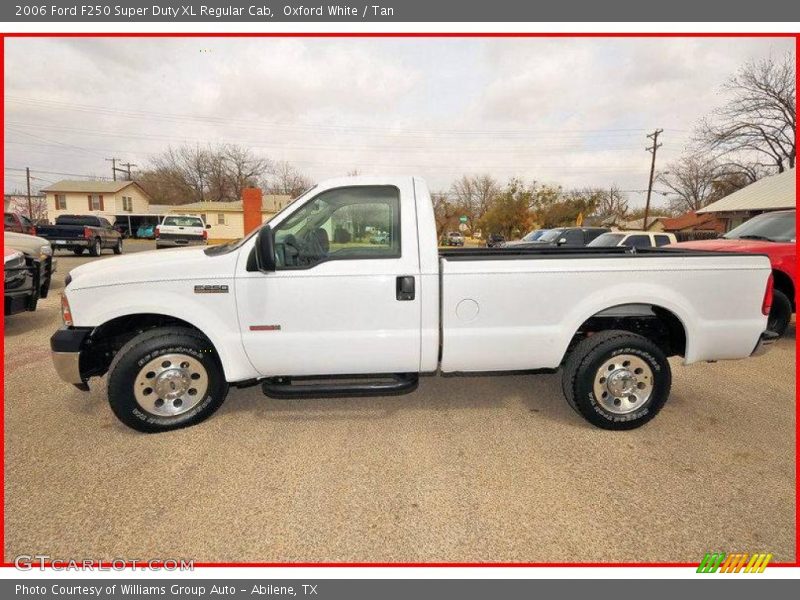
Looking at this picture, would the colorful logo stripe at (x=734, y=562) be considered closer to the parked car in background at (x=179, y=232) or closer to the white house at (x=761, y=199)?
the parked car in background at (x=179, y=232)

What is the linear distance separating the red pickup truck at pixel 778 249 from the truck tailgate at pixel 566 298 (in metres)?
2.84

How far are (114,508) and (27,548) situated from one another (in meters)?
0.41

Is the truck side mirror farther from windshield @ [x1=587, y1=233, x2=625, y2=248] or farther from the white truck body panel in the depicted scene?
windshield @ [x1=587, y1=233, x2=625, y2=248]

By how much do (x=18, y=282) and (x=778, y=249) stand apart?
444 inches

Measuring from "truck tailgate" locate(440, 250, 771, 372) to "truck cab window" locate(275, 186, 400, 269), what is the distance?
0.56m

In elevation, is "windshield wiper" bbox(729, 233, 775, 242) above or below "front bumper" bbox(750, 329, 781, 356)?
above

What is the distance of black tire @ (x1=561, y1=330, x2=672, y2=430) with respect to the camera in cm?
343

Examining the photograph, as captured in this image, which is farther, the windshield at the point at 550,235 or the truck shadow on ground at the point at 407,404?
the windshield at the point at 550,235

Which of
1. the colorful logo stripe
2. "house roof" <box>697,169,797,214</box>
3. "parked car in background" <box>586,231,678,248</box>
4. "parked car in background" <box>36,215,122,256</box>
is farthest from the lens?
"house roof" <box>697,169,797,214</box>

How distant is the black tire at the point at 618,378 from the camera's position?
11.2 ft

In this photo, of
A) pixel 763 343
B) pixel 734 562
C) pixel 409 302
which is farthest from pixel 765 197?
pixel 409 302

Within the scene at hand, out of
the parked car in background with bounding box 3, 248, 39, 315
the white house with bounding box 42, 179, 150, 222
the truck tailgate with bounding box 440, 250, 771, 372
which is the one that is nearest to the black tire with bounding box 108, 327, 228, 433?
the truck tailgate with bounding box 440, 250, 771, 372

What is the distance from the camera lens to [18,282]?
610cm

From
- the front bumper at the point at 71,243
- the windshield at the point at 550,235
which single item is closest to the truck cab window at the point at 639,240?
the windshield at the point at 550,235
